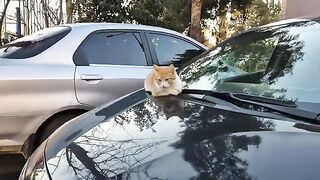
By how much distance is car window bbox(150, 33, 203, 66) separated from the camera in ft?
17.1

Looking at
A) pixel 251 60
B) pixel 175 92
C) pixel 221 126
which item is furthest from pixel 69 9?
pixel 221 126

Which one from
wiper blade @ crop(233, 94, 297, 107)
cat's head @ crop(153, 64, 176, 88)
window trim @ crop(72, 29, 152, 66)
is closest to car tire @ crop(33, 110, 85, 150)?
window trim @ crop(72, 29, 152, 66)

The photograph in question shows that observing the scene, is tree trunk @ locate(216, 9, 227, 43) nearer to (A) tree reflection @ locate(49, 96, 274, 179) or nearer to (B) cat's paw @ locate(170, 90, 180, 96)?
(B) cat's paw @ locate(170, 90, 180, 96)

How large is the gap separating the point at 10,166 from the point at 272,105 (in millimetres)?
3385

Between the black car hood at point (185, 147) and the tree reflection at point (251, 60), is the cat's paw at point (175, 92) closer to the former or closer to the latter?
the tree reflection at point (251, 60)

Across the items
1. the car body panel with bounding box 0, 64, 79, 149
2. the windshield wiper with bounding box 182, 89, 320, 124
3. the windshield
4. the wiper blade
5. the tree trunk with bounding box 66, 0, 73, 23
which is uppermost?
the tree trunk with bounding box 66, 0, 73, 23

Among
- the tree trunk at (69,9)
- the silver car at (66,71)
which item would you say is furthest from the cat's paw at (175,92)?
the tree trunk at (69,9)

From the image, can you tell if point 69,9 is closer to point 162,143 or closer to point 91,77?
point 91,77

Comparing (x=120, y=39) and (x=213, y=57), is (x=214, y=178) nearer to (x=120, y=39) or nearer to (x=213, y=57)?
(x=213, y=57)

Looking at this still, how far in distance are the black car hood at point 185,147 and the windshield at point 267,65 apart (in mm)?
386

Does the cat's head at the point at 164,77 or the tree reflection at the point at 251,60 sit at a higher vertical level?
the tree reflection at the point at 251,60

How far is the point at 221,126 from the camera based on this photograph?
2135mm

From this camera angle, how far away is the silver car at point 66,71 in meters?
4.39

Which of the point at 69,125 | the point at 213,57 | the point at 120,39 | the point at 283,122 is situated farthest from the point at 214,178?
the point at 120,39
